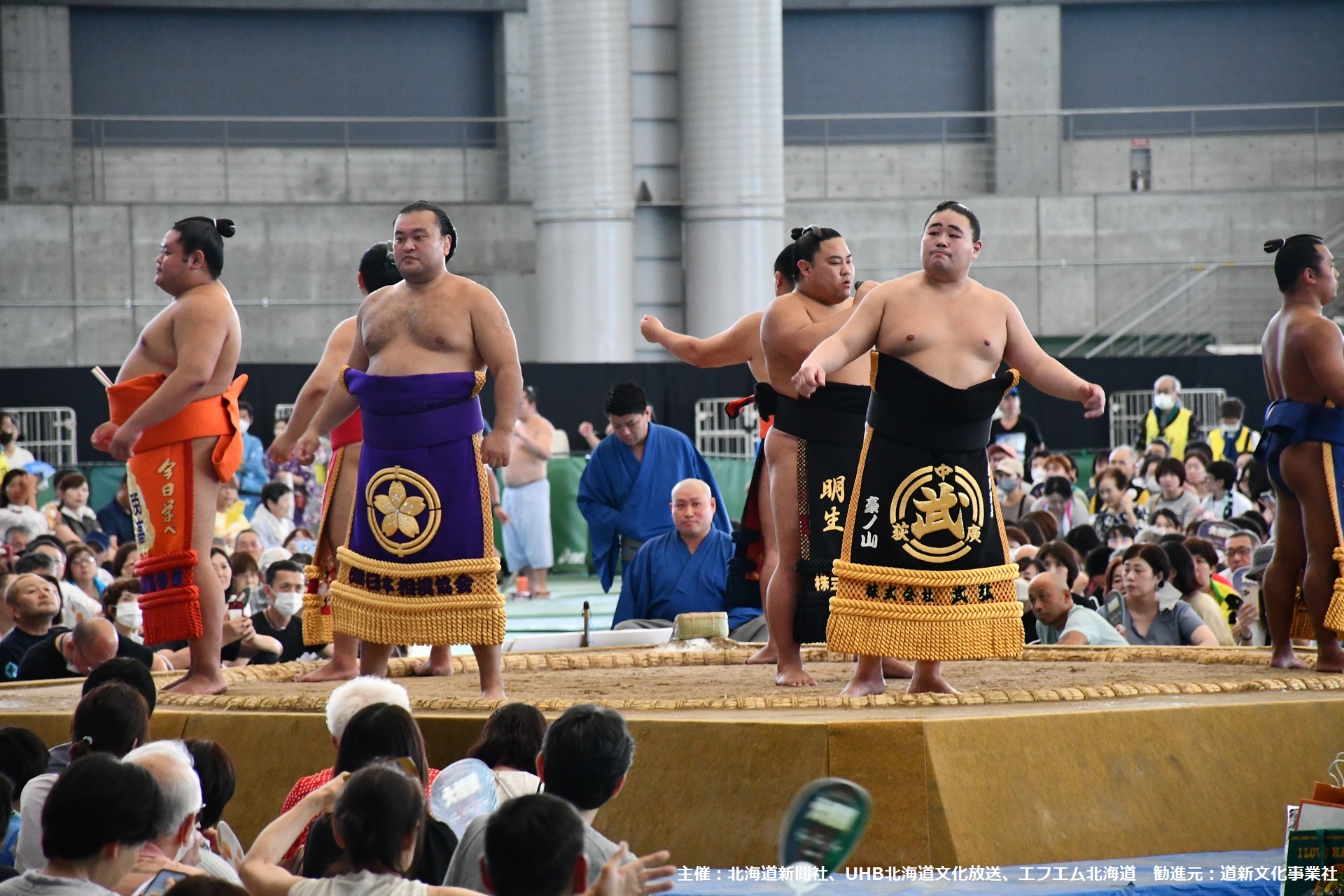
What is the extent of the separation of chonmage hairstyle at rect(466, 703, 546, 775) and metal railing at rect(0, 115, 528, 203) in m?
11.4

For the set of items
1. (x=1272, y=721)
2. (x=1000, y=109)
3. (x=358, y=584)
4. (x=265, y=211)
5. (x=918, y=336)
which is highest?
(x=1000, y=109)

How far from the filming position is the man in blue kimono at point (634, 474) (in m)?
5.91

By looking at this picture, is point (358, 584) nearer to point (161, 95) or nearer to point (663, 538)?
point (663, 538)

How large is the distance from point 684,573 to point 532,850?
3618 millimetres

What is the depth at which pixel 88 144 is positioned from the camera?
13.6 meters

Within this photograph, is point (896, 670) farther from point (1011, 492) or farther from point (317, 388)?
point (1011, 492)

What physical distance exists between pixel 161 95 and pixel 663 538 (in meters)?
9.97

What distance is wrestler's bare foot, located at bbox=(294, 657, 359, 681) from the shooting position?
13.1 feet

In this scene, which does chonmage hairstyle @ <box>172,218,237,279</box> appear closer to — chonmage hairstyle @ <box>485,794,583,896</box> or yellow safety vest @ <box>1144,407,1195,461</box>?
chonmage hairstyle @ <box>485,794,583,896</box>

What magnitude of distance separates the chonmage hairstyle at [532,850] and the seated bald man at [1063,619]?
3.02 m

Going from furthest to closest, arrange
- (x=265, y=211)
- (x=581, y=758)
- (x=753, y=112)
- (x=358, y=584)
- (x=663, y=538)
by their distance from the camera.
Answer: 1. (x=265, y=211)
2. (x=753, y=112)
3. (x=663, y=538)
4. (x=358, y=584)
5. (x=581, y=758)

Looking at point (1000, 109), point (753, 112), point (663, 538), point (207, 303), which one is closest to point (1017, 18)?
point (1000, 109)

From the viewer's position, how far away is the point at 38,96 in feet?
44.4

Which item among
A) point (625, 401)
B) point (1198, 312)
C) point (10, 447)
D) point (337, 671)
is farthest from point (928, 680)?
point (1198, 312)
